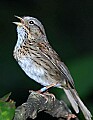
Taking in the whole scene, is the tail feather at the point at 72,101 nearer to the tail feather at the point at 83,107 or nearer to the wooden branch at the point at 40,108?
the tail feather at the point at 83,107

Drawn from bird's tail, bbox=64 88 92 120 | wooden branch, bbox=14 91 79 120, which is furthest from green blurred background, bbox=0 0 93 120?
wooden branch, bbox=14 91 79 120

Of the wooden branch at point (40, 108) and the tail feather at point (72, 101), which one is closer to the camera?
the wooden branch at point (40, 108)

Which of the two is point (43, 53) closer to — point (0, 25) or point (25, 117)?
point (25, 117)

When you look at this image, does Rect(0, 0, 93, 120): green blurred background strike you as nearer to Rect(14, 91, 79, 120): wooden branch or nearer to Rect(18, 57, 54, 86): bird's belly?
Rect(18, 57, 54, 86): bird's belly

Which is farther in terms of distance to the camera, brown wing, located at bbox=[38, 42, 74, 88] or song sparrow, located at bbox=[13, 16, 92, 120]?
brown wing, located at bbox=[38, 42, 74, 88]

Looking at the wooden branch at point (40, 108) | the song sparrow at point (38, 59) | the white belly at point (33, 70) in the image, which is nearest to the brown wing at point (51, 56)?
the song sparrow at point (38, 59)

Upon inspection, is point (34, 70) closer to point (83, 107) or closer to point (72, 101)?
point (72, 101)

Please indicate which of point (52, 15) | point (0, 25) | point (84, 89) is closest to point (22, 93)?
point (84, 89)

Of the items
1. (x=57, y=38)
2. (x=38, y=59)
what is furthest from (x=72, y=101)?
(x=57, y=38)
